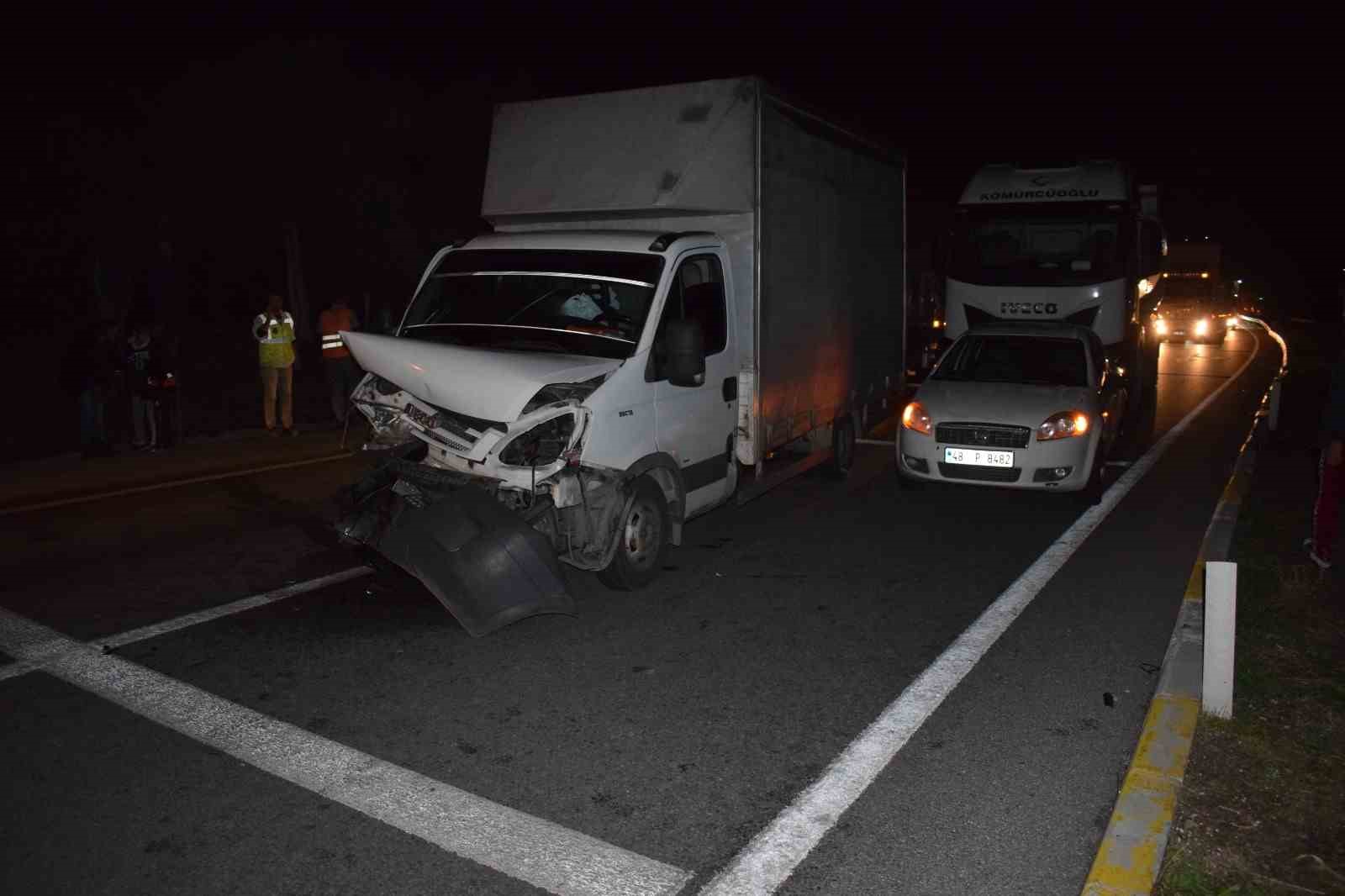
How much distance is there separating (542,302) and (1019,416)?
172 inches

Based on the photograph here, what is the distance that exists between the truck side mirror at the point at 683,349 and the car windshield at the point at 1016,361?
4350 mm

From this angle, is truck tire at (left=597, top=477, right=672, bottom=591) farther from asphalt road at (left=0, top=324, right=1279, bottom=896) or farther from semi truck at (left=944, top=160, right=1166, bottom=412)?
semi truck at (left=944, top=160, right=1166, bottom=412)

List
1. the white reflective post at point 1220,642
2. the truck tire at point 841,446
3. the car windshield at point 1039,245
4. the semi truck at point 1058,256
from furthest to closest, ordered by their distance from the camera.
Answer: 1. the car windshield at point 1039,245
2. the semi truck at point 1058,256
3. the truck tire at point 841,446
4. the white reflective post at point 1220,642

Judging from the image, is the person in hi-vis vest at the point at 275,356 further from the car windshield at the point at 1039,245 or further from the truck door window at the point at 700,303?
the car windshield at the point at 1039,245

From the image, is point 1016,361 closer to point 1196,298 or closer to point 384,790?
point 384,790

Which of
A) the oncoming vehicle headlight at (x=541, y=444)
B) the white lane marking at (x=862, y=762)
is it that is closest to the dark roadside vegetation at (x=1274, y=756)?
the white lane marking at (x=862, y=762)

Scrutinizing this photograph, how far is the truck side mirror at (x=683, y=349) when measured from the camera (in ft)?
22.6

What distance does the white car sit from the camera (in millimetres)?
9406

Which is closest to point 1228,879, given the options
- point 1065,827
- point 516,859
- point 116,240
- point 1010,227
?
point 1065,827

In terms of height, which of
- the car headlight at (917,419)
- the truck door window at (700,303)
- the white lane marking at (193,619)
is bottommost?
the white lane marking at (193,619)

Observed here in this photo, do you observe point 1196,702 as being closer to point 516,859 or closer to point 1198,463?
point 516,859

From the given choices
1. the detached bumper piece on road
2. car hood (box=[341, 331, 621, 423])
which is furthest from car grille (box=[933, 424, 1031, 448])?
the detached bumper piece on road

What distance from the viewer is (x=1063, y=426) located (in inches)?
372

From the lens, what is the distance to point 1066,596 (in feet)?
23.5
